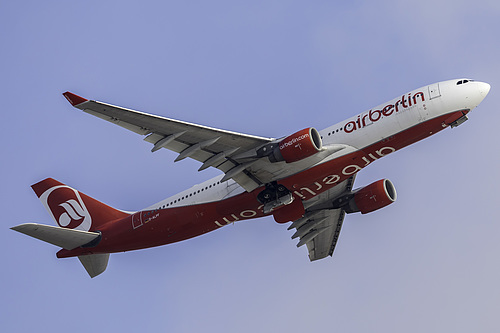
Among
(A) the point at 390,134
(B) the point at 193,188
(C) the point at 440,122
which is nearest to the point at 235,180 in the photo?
(B) the point at 193,188

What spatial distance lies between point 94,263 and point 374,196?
20.1m

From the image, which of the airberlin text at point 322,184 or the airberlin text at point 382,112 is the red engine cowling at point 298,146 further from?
the airberlin text at point 322,184

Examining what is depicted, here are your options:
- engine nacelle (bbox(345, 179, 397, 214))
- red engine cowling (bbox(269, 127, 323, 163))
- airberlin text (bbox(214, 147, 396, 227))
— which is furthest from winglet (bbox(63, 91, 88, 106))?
engine nacelle (bbox(345, 179, 397, 214))

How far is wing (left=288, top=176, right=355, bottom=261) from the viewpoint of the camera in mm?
49281

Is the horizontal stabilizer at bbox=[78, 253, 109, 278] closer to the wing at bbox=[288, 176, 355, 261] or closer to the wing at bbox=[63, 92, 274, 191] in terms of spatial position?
the wing at bbox=[63, 92, 274, 191]

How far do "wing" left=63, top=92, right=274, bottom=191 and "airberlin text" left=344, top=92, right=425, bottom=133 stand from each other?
4.99 metres

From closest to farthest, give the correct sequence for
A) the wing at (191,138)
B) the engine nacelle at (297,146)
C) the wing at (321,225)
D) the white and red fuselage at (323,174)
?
the wing at (191,138), the engine nacelle at (297,146), the white and red fuselage at (323,174), the wing at (321,225)

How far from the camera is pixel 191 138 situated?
4078 cm

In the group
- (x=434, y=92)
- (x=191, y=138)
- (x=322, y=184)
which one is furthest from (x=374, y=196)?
(x=191, y=138)

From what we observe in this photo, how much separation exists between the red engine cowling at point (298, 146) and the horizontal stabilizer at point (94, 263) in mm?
16369

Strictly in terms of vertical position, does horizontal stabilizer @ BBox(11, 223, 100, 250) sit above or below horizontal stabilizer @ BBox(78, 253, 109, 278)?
above

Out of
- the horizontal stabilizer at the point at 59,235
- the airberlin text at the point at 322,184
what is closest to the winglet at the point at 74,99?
the horizontal stabilizer at the point at 59,235

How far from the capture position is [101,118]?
127ft

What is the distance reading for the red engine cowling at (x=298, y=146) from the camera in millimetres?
39719
